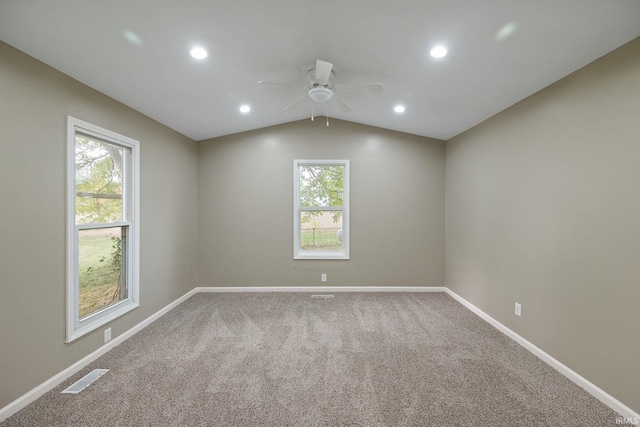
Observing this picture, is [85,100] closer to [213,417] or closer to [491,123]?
[213,417]

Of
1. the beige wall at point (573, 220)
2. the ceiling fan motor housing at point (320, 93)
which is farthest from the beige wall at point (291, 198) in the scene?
the ceiling fan motor housing at point (320, 93)

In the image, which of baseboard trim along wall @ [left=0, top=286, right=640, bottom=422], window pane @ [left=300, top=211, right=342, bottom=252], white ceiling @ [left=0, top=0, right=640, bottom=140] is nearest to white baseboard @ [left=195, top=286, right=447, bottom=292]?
baseboard trim along wall @ [left=0, top=286, right=640, bottom=422]

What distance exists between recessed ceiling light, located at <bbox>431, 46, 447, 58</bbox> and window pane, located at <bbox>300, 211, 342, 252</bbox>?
9.39 feet

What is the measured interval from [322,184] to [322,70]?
255 centimetres

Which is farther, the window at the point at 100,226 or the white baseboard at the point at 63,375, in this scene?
the window at the point at 100,226

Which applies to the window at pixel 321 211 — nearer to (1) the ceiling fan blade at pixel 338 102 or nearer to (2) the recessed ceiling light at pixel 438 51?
(1) the ceiling fan blade at pixel 338 102

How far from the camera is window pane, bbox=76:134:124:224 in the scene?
2.58 m

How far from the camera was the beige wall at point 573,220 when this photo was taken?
1.91 metres

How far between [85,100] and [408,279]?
468cm

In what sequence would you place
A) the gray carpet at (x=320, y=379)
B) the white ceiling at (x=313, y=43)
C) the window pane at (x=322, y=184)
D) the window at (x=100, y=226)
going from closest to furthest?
the white ceiling at (x=313, y=43) → the gray carpet at (x=320, y=379) → the window at (x=100, y=226) → the window pane at (x=322, y=184)

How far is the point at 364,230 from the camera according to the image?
4711mm

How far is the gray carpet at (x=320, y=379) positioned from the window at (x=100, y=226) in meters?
0.47

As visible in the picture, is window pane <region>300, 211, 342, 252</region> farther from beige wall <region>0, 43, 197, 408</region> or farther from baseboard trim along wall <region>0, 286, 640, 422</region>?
beige wall <region>0, 43, 197, 408</region>

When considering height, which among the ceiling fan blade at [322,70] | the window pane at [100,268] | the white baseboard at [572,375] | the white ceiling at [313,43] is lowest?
the white baseboard at [572,375]
